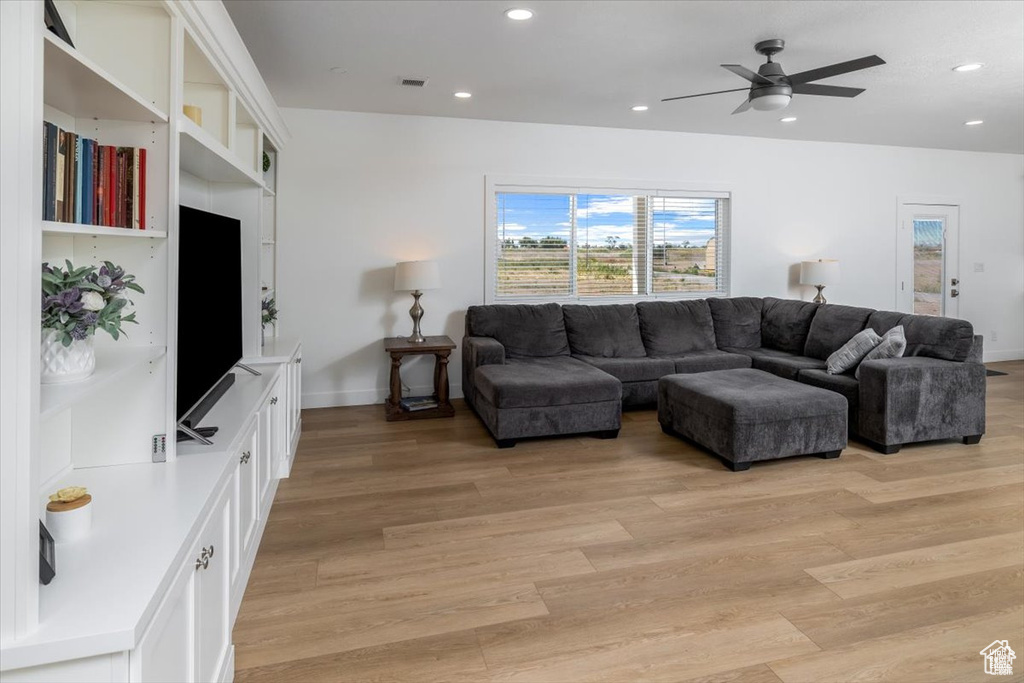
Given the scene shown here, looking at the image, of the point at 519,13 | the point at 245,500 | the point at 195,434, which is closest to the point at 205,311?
the point at 195,434

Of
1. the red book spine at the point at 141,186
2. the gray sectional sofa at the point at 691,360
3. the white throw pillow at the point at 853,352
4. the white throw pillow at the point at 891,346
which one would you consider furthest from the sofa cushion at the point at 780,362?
the red book spine at the point at 141,186

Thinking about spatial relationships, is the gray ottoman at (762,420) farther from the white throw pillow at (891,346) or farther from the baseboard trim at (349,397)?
the baseboard trim at (349,397)

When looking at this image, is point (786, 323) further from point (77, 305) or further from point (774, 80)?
point (77, 305)

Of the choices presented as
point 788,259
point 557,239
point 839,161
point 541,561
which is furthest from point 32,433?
point 839,161

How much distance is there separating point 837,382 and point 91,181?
427 centimetres

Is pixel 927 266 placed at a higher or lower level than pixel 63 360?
higher

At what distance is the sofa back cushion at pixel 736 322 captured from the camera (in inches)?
221

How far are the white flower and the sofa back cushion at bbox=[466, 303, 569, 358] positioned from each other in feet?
12.2

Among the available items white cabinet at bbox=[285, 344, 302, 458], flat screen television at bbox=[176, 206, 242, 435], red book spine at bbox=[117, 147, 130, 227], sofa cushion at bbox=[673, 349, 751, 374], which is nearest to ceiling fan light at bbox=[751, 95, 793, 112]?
sofa cushion at bbox=[673, 349, 751, 374]

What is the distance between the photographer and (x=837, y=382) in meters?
4.18

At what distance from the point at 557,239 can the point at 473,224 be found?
82cm

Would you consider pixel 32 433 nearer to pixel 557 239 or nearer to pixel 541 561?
pixel 541 561

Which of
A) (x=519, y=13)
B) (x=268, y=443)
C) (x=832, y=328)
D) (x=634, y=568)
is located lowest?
(x=634, y=568)

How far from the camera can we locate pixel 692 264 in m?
6.10
